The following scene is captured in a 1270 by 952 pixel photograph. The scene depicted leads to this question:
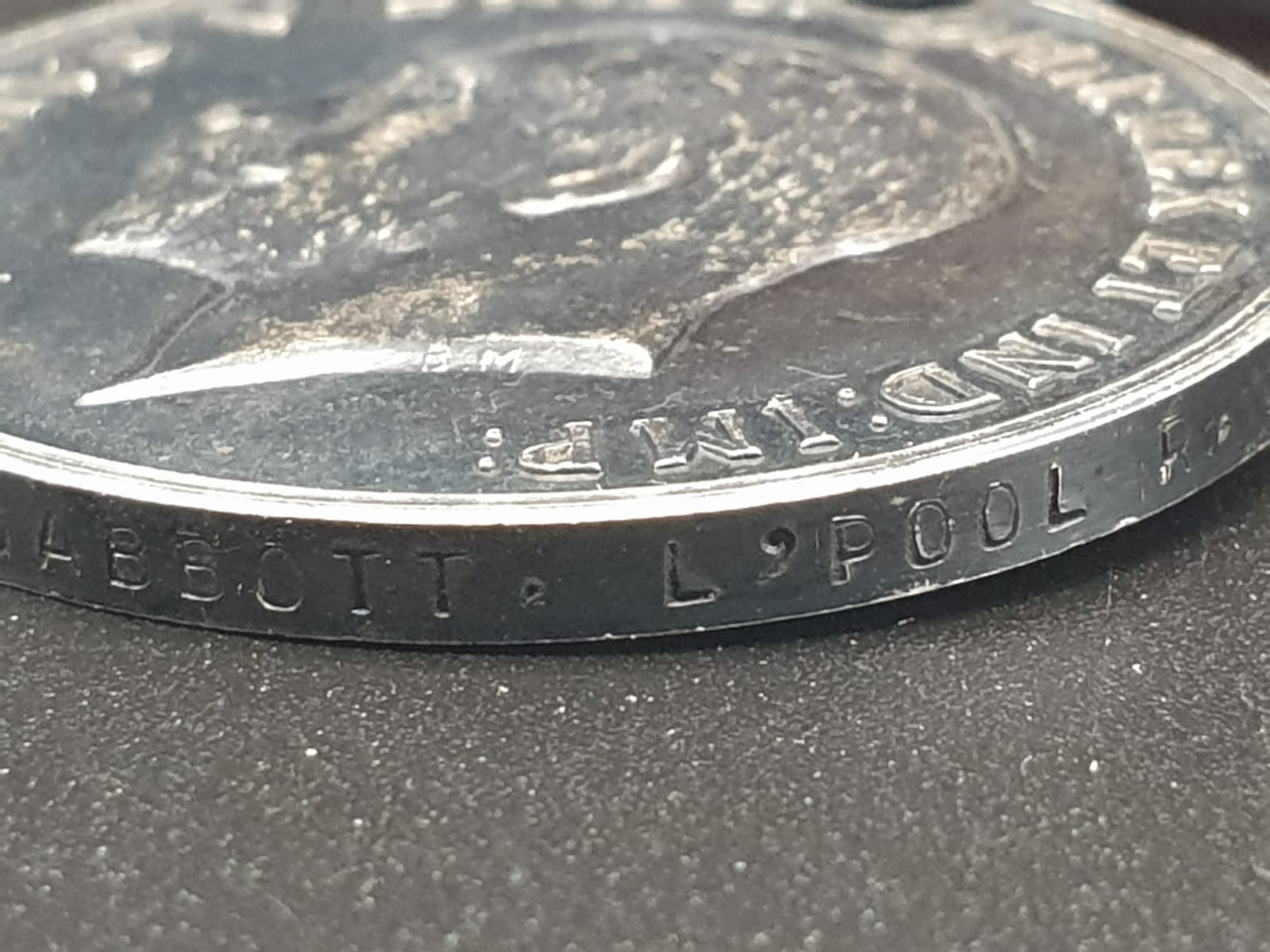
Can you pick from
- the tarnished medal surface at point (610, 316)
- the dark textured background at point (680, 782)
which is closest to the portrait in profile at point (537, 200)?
the tarnished medal surface at point (610, 316)

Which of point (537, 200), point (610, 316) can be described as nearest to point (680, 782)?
point (610, 316)

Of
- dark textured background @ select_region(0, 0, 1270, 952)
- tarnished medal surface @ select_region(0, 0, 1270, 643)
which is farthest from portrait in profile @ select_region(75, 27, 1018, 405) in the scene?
dark textured background @ select_region(0, 0, 1270, 952)

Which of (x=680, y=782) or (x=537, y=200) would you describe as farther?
(x=537, y=200)

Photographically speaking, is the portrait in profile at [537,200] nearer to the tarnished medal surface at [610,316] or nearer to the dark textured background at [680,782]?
the tarnished medal surface at [610,316]

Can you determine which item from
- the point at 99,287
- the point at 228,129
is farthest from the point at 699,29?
the point at 99,287

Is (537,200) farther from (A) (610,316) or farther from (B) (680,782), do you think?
(B) (680,782)

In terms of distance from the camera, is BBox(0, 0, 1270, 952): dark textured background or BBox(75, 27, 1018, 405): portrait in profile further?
BBox(75, 27, 1018, 405): portrait in profile

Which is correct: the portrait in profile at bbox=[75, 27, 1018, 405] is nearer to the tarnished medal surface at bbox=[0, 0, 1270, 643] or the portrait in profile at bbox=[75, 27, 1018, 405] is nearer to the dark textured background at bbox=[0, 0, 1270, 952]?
the tarnished medal surface at bbox=[0, 0, 1270, 643]
